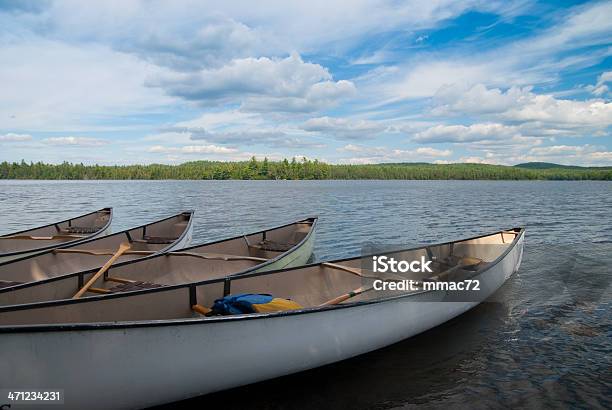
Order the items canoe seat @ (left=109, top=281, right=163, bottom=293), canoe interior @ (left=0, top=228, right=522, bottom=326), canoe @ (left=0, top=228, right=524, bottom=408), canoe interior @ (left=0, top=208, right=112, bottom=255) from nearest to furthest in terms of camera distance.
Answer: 1. canoe @ (left=0, top=228, right=524, bottom=408)
2. canoe interior @ (left=0, top=228, right=522, bottom=326)
3. canoe seat @ (left=109, top=281, right=163, bottom=293)
4. canoe interior @ (left=0, top=208, right=112, bottom=255)

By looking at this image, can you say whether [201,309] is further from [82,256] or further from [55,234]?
[55,234]

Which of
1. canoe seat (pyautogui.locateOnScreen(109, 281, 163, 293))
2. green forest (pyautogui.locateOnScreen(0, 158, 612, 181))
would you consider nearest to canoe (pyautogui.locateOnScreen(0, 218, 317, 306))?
canoe seat (pyautogui.locateOnScreen(109, 281, 163, 293))

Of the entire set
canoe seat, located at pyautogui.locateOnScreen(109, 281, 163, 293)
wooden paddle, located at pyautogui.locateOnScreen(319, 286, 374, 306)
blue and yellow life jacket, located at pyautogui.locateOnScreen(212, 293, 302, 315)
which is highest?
blue and yellow life jacket, located at pyautogui.locateOnScreen(212, 293, 302, 315)

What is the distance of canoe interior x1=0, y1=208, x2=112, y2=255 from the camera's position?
14594 mm

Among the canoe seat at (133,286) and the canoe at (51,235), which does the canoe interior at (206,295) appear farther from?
the canoe at (51,235)

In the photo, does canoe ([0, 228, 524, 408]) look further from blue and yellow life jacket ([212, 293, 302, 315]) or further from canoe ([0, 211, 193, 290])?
canoe ([0, 211, 193, 290])

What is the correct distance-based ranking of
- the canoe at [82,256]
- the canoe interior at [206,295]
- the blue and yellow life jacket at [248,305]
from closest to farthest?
1. the canoe interior at [206,295]
2. the blue and yellow life jacket at [248,305]
3. the canoe at [82,256]

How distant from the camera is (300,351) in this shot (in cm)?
655

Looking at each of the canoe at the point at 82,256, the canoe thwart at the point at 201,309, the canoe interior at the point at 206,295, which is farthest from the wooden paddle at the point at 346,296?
the canoe at the point at 82,256

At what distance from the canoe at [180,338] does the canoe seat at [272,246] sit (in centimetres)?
452

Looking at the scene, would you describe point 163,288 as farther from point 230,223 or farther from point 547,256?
point 230,223

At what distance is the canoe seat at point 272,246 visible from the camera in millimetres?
13555

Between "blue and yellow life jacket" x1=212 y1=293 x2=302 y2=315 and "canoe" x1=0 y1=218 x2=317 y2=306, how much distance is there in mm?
1724

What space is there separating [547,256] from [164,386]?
1564cm
